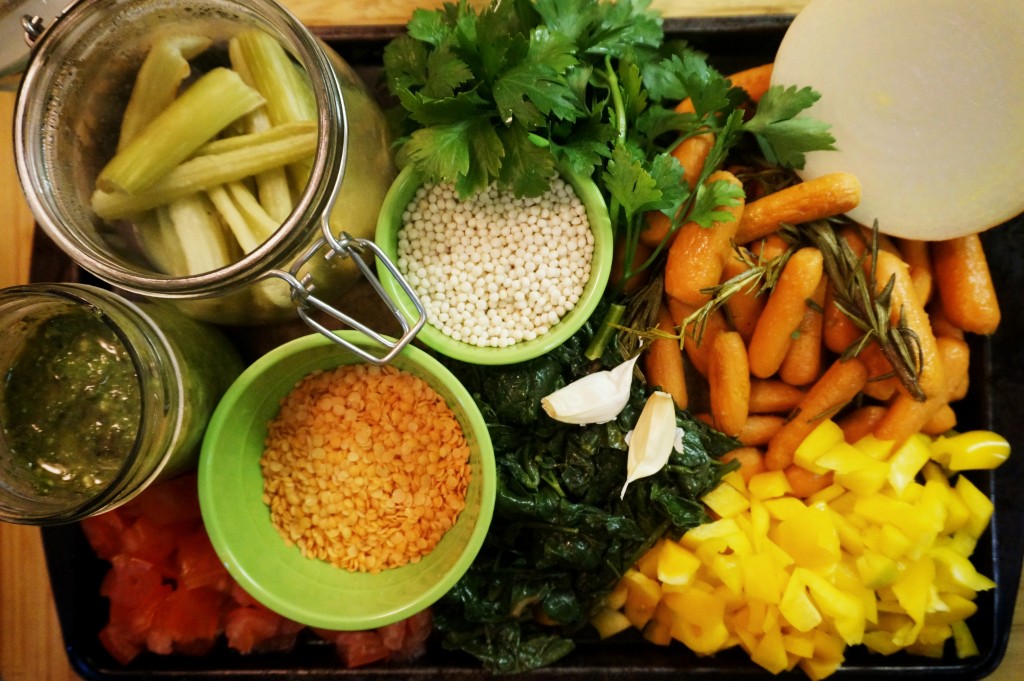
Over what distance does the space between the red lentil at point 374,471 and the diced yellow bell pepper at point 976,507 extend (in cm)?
95

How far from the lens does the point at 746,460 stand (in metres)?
1.37

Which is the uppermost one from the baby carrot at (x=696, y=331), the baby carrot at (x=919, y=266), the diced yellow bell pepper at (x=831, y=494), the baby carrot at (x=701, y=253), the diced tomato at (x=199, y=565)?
the baby carrot at (x=701, y=253)

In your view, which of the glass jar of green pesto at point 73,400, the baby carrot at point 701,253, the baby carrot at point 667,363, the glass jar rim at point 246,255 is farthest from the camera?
the baby carrot at point 667,363

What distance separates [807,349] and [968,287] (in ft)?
1.01

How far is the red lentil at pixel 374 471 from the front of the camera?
4.00 ft

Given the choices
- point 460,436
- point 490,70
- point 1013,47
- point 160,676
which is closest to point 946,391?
point 1013,47

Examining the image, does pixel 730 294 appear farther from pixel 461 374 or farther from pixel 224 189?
pixel 224 189

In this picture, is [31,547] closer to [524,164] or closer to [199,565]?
[199,565]

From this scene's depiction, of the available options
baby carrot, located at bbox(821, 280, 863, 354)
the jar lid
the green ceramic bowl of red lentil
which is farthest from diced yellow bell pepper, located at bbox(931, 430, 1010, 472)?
the jar lid

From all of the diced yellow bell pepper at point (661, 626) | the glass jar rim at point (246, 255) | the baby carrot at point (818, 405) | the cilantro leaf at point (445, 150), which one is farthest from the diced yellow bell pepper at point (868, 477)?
the glass jar rim at point (246, 255)

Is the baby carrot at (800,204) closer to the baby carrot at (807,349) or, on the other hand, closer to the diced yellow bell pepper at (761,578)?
the baby carrot at (807,349)

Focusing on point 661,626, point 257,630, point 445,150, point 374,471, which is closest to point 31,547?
point 257,630

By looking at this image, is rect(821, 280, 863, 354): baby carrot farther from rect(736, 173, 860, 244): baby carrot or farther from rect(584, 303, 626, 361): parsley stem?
rect(584, 303, 626, 361): parsley stem

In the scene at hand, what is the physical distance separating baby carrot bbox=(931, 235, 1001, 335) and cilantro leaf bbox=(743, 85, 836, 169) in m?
0.34
